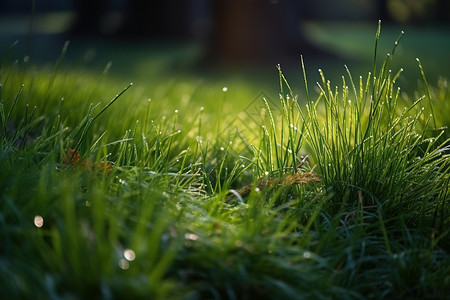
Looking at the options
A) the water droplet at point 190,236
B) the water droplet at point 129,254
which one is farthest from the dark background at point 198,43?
the water droplet at point 129,254

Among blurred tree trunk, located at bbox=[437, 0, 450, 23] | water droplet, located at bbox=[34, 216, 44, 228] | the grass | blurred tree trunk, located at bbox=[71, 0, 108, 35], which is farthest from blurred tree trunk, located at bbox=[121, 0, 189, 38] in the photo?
blurred tree trunk, located at bbox=[437, 0, 450, 23]

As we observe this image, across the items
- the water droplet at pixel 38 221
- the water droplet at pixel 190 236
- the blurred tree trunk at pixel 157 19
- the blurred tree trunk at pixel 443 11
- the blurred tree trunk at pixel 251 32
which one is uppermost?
the water droplet at pixel 190 236

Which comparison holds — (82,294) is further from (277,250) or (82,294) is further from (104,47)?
(104,47)

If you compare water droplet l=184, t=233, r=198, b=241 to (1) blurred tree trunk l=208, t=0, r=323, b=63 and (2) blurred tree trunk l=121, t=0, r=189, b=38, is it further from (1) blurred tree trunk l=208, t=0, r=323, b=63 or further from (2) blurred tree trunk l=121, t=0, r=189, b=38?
(2) blurred tree trunk l=121, t=0, r=189, b=38

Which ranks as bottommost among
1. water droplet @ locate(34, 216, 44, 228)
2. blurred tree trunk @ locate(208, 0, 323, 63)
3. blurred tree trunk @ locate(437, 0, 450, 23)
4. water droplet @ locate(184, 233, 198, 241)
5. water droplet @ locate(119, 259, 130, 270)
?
blurred tree trunk @ locate(437, 0, 450, 23)

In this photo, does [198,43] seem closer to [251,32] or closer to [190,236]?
[251,32]

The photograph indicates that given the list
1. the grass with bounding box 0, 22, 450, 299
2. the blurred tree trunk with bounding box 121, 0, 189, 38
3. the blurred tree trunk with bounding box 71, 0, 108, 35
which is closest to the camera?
the grass with bounding box 0, 22, 450, 299

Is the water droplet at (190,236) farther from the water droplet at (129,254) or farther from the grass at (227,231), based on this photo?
the water droplet at (129,254)

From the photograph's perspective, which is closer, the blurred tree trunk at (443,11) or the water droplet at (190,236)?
the water droplet at (190,236)

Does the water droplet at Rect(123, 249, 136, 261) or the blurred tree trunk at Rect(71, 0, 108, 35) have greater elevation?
the water droplet at Rect(123, 249, 136, 261)
